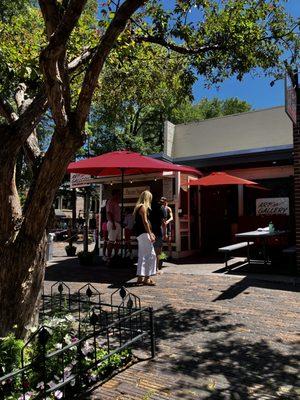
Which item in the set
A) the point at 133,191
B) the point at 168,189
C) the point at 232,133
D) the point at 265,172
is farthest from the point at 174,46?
the point at 232,133

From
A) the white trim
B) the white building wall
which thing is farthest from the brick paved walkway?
the white building wall

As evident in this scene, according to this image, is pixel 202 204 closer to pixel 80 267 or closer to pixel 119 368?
pixel 80 267

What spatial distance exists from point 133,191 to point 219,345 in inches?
368

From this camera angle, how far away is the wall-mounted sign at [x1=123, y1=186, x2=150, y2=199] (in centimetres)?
1371

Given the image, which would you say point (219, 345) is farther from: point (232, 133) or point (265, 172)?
point (232, 133)

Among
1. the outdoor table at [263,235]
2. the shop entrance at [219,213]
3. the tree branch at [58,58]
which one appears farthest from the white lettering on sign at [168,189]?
the tree branch at [58,58]

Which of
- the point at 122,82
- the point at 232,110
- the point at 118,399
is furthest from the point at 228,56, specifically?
the point at 232,110

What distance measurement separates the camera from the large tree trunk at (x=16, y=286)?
4062 mm

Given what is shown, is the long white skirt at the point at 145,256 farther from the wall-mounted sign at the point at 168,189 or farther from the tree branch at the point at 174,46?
the wall-mounted sign at the point at 168,189

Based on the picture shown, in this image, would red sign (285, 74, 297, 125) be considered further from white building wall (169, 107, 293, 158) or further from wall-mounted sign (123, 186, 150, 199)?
white building wall (169, 107, 293, 158)

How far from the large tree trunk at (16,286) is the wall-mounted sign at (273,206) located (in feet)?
35.2

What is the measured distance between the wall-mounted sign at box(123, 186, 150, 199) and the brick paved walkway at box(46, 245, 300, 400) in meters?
5.66

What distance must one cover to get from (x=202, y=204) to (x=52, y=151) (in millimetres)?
11164

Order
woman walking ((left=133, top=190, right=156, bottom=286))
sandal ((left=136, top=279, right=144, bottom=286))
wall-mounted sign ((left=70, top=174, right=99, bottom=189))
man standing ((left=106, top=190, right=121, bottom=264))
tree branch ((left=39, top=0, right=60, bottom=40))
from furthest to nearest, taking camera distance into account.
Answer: wall-mounted sign ((left=70, top=174, right=99, bottom=189)), man standing ((left=106, top=190, right=121, bottom=264)), sandal ((left=136, top=279, right=144, bottom=286)), woman walking ((left=133, top=190, right=156, bottom=286)), tree branch ((left=39, top=0, right=60, bottom=40))
